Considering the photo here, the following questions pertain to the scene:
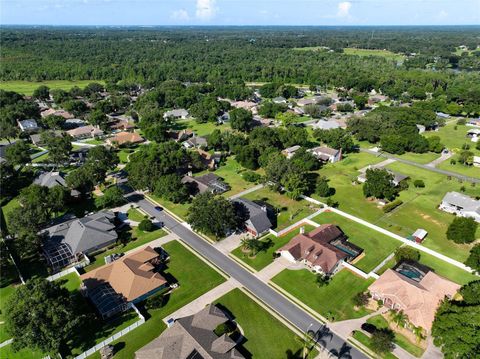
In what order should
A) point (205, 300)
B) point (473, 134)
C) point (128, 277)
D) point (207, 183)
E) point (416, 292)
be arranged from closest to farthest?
1. point (416, 292)
2. point (205, 300)
3. point (128, 277)
4. point (207, 183)
5. point (473, 134)


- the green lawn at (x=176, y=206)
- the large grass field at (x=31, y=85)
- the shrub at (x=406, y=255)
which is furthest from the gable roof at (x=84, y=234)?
the large grass field at (x=31, y=85)

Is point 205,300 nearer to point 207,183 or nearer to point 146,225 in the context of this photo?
point 146,225

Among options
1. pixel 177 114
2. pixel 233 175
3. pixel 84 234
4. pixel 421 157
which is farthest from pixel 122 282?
pixel 177 114

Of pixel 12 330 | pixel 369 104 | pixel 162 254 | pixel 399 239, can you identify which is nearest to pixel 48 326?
pixel 12 330

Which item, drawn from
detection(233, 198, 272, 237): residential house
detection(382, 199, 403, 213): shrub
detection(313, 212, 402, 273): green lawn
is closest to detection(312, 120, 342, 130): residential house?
detection(382, 199, 403, 213): shrub

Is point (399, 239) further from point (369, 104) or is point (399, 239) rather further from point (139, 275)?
point (369, 104)

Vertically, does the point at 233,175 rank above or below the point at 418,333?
below
